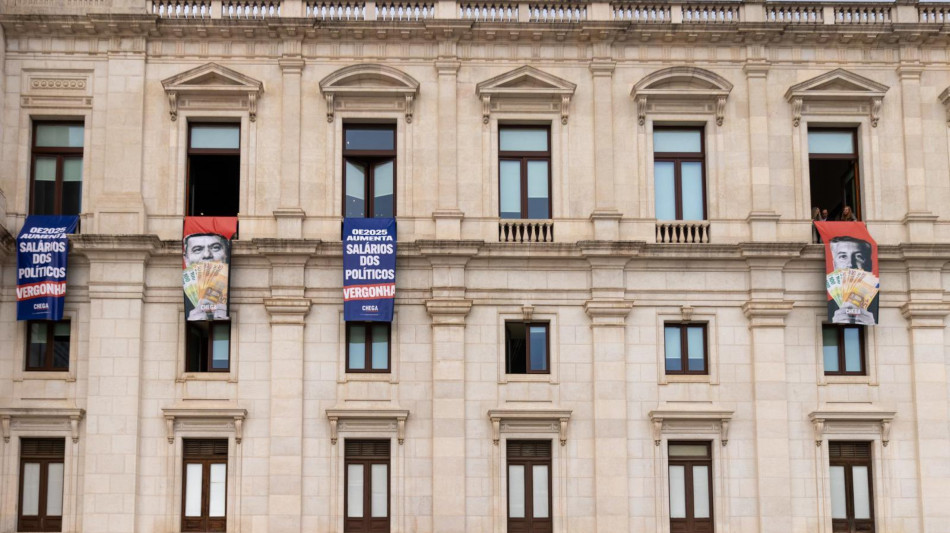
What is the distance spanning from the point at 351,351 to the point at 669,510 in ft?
31.2

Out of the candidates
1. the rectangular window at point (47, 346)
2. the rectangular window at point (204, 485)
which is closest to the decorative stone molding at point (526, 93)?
the rectangular window at point (204, 485)

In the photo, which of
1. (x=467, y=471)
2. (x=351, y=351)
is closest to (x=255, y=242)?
(x=351, y=351)

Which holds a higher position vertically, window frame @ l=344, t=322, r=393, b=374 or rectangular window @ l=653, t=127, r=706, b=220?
rectangular window @ l=653, t=127, r=706, b=220

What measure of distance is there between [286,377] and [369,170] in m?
6.33

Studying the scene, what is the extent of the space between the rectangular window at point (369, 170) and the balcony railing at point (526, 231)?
3.12 metres

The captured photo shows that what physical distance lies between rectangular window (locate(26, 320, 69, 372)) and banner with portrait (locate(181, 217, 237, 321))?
3.57 metres

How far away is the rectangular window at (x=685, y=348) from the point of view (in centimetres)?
3447

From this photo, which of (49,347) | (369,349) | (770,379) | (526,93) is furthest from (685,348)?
(49,347)

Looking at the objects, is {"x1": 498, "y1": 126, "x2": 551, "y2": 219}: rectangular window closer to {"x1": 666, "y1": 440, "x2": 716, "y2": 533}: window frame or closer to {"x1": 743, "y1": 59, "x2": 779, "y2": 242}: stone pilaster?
{"x1": 743, "y1": 59, "x2": 779, "y2": 242}: stone pilaster

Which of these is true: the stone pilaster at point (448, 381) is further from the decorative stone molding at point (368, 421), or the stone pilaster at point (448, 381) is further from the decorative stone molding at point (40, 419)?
the decorative stone molding at point (40, 419)

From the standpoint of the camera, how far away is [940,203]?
35.4 m

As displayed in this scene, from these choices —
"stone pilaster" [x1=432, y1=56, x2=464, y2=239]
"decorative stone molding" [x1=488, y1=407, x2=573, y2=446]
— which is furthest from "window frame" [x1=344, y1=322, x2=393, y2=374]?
"decorative stone molding" [x1=488, y1=407, x2=573, y2=446]

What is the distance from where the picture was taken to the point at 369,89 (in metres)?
35.1

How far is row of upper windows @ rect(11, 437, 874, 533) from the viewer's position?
109ft
